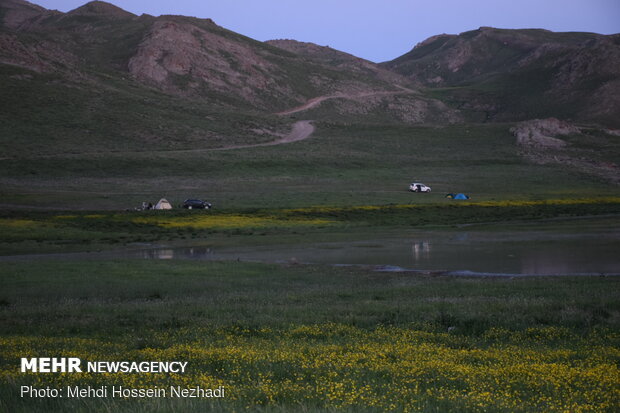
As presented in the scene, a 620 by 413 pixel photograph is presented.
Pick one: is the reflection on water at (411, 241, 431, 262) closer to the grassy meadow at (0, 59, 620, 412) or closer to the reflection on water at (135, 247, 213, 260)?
the grassy meadow at (0, 59, 620, 412)

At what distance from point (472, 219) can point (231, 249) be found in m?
25.4

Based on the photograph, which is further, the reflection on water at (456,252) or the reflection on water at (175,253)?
the reflection on water at (175,253)

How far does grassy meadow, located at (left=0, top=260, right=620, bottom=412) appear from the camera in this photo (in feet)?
24.1

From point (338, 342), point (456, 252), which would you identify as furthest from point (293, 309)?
point (456, 252)

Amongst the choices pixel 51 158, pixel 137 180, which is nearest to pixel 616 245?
pixel 137 180

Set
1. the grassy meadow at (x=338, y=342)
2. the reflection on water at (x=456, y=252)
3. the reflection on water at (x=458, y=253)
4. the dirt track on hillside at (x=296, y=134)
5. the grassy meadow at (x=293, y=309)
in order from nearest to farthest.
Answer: the grassy meadow at (x=338, y=342)
the grassy meadow at (x=293, y=309)
the reflection on water at (x=458, y=253)
the reflection on water at (x=456, y=252)
the dirt track on hillside at (x=296, y=134)

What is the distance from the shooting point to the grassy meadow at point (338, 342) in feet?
24.1

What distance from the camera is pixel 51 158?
8656cm

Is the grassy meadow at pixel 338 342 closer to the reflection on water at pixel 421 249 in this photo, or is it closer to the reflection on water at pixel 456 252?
the reflection on water at pixel 456 252

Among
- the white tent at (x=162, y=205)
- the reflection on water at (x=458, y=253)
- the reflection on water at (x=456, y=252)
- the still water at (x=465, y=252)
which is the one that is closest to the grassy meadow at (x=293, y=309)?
the white tent at (x=162, y=205)

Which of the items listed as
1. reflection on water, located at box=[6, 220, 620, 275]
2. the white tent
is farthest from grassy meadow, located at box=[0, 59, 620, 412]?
Result: reflection on water, located at box=[6, 220, 620, 275]

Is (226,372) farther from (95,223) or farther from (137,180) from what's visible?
(137,180)

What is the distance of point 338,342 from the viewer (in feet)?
37.2

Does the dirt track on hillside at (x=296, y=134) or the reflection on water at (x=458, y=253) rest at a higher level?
the dirt track on hillside at (x=296, y=134)
